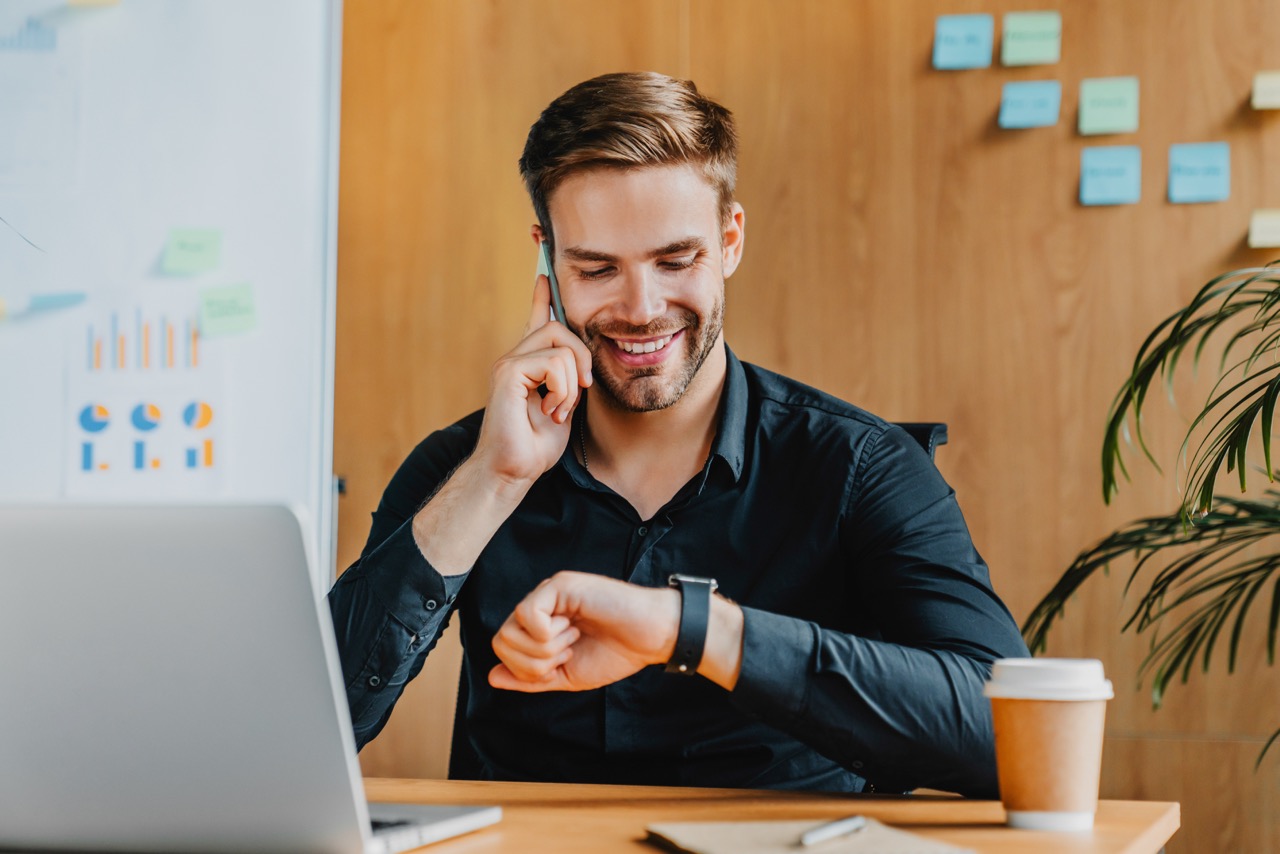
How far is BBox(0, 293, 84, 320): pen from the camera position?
231 cm

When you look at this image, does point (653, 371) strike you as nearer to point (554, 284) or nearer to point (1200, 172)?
point (554, 284)

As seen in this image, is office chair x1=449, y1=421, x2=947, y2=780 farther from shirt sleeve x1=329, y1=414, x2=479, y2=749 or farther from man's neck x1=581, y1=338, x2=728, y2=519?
man's neck x1=581, y1=338, x2=728, y2=519

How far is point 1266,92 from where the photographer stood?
219 cm

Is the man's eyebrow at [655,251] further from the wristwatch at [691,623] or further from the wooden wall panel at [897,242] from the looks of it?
the wooden wall panel at [897,242]

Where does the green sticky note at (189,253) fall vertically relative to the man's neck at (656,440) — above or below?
above

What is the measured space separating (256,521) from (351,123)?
2106 mm

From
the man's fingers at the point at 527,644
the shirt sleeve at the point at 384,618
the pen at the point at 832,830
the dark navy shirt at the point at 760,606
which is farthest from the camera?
the shirt sleeve at the point at 384,618

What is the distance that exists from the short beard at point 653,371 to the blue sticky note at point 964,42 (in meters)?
1.04

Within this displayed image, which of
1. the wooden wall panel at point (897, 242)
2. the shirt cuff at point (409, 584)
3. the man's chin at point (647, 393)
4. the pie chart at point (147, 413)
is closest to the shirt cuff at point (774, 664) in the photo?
the shirt cuff at point (409, 584)

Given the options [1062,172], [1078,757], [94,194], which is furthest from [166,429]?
[1078,757]

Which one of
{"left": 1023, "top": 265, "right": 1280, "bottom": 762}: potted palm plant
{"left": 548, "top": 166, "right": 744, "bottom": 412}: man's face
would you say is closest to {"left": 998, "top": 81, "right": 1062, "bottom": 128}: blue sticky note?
{"left": 1023, "top": 265, "right": 1280, "bottom": 762}: potted palm plant

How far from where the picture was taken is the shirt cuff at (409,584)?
51.5 inches

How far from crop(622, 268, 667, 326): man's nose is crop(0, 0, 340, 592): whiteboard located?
1.01 meters

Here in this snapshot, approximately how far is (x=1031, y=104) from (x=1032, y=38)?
0.12m
